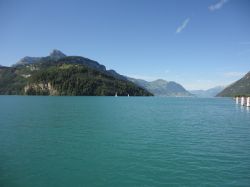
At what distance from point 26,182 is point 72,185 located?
14.4 ft

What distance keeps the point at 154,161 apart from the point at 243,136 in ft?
80.6

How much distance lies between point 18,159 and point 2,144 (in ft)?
28.2

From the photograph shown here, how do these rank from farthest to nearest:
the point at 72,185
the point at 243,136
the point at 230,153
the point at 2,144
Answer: the point at 243,136 < the point at 2,144 < the point at 230,153 < the point at 72,185

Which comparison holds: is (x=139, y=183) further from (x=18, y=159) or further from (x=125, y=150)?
(x=18, y=159)

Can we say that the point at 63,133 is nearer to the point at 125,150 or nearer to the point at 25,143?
the point at 25,143

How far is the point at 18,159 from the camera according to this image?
→ 28.3m

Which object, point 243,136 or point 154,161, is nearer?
point 154,161

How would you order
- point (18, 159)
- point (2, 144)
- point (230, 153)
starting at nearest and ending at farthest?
point (18, 159), point (230, 153), point (2, 144)

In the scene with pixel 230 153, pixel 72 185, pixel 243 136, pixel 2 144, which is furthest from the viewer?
pixel 243 136

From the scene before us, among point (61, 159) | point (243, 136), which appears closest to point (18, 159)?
point (61, 159)

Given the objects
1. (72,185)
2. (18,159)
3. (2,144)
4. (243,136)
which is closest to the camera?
(72,185)

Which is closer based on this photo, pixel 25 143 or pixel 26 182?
pixel 26 182

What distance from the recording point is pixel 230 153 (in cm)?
3231

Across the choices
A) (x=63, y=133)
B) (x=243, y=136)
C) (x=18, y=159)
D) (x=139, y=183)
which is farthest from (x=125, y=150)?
(x=243, y=136)
